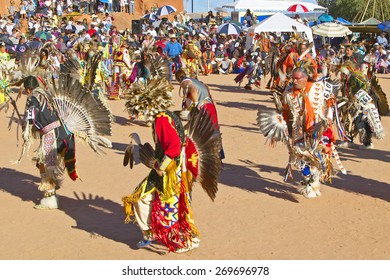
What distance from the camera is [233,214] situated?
7.54m

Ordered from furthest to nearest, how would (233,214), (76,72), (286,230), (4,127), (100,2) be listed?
1. (100,2)
2. (4,127)
3. (76,72)
4. (233,214)
5. (286,230)

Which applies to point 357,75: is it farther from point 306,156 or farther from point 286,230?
point 286,230

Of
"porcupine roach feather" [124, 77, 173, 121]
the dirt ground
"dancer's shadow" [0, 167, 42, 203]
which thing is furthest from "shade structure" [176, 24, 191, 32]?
"porcupine roach feather" [124, 77, 173, 121]

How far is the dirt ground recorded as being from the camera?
638 cm

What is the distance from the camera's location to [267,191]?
8531 mm

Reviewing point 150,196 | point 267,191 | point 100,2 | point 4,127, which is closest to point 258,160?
point 267,191

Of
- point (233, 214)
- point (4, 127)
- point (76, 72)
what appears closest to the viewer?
point (233, 214)

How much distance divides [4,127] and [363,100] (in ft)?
22.0

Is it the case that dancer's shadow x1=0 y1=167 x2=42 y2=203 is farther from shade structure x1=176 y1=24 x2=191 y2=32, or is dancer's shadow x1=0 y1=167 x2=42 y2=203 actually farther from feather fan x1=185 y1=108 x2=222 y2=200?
shade structure x1=176 y1=24 x2=191 y2=32

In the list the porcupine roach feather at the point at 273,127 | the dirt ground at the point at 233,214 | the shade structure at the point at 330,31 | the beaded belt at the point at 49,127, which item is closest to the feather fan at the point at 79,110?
the beaded belt at the point at 49,127

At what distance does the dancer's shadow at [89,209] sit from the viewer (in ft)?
22.6

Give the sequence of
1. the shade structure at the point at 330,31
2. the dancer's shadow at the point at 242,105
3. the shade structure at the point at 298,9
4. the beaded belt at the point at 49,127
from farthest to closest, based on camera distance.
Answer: the shade structure at the point at 298,9 → the shade structure at the point at 330,31 → the dancer's shadow at the point at 242,105 → the beaded belt at the point at 49,127

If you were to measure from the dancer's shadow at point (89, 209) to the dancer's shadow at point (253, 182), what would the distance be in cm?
176

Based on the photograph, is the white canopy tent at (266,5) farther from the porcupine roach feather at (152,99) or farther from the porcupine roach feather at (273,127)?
the porcupine roach feather at (152,99)
